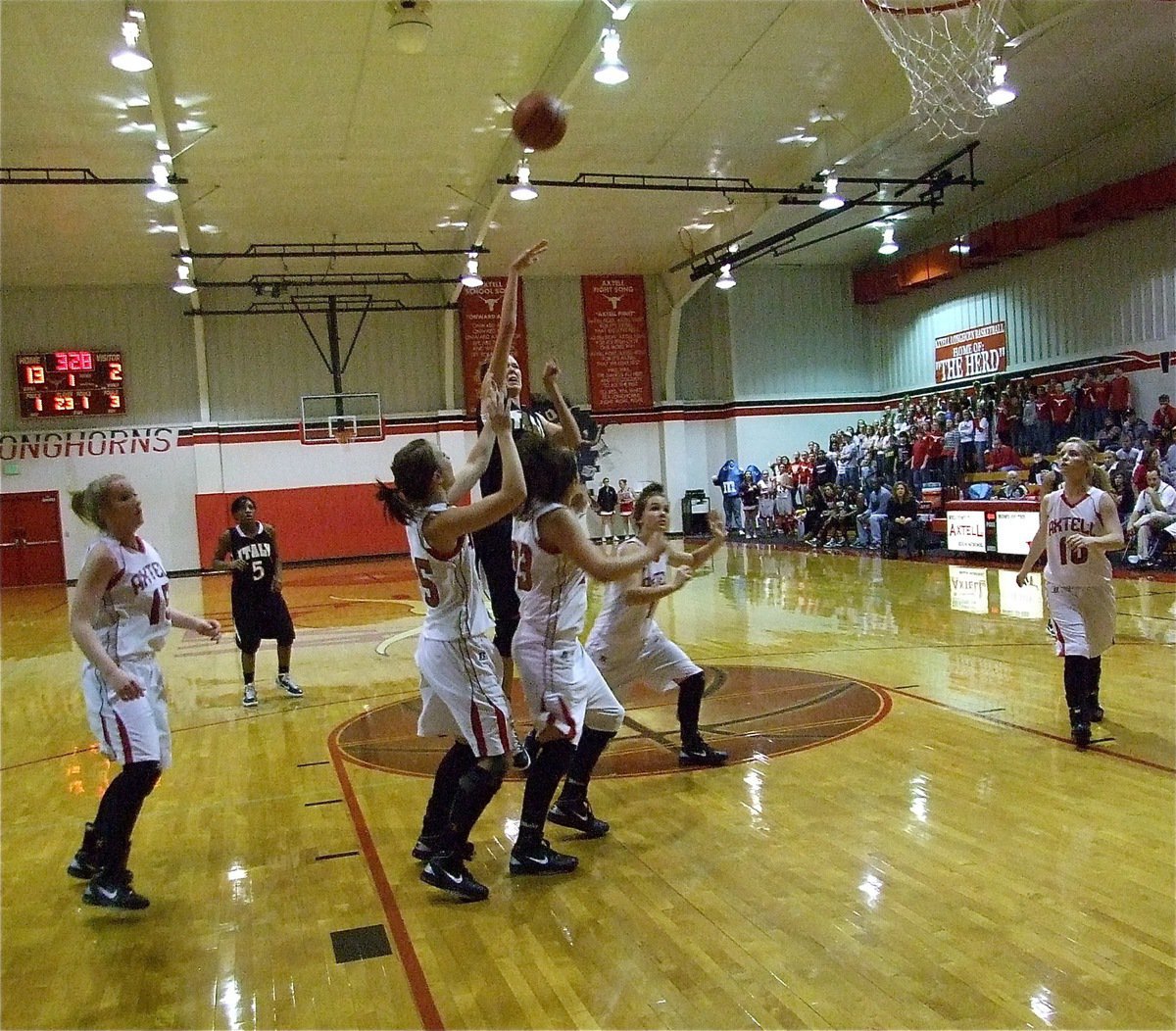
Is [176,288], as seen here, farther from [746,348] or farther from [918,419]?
[918,419]

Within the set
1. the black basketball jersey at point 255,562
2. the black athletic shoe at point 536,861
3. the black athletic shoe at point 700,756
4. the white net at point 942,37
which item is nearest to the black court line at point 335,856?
the black athletic shoe at point 536,861

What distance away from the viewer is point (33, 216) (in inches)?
687

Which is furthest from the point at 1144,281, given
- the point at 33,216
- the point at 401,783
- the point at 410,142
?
the point at 33,216

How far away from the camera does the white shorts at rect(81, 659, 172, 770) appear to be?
12.1 ft

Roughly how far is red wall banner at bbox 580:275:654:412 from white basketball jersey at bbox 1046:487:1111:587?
19.9 m

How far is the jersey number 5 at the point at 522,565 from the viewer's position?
3.90 metres

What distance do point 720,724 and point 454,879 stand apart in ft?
8.78

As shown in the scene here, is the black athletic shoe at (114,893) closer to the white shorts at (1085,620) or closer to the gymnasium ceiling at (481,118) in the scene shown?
the white shorts at (1085,620)

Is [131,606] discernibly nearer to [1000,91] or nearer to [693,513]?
[1000,91]

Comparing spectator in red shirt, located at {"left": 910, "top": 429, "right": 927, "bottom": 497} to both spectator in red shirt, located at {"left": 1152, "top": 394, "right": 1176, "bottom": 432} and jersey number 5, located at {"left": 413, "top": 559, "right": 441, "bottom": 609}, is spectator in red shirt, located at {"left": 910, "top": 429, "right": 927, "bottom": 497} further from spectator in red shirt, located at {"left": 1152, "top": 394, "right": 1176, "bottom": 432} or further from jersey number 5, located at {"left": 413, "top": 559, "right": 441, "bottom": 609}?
jersey number 5, located at {"left": 413, "top": 559, "right": 441, "bottom": 609}

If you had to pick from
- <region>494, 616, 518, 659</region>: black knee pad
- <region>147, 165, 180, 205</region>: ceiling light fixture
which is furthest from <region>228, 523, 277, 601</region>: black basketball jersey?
<region>147, 165, 180, 205</region>: ceiling light fixture

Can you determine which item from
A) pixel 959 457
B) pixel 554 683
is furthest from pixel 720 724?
pixel 959 457

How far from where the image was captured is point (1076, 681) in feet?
17.0

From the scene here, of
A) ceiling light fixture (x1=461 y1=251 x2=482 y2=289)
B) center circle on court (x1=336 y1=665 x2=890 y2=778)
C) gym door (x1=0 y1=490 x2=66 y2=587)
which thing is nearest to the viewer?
center circle on court (x1=336 y1=665 x2=890 y2=778)
